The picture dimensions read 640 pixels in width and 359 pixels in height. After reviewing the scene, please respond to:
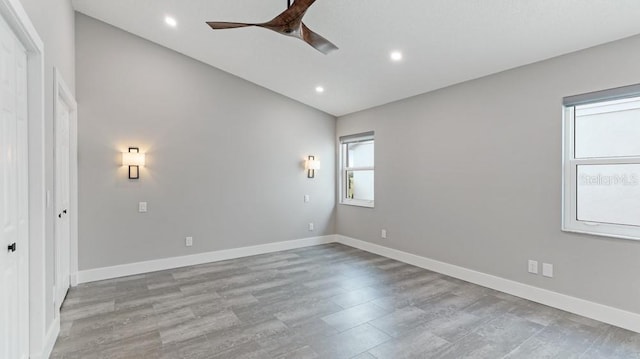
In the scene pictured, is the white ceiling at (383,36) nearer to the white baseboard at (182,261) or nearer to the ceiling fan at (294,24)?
the ceiling fan at (294,24)

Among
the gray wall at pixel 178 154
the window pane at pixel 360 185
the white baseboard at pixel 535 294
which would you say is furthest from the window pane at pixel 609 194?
the gray wall at pixel 178 154

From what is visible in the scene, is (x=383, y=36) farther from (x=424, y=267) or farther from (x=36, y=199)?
(x=36, y=199)

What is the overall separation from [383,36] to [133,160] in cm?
344

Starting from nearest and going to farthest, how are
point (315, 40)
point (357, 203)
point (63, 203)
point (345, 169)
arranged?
1. point (315, 40)
2. point (63, 203)
3. point (357, 203)
4. point (345, 169)

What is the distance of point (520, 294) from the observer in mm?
3365

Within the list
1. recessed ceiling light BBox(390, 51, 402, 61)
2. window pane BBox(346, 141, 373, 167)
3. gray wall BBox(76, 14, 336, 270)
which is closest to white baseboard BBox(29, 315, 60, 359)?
gray wall BBox(76, 14, 336, 270)

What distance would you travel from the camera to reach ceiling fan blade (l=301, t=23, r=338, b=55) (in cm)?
247

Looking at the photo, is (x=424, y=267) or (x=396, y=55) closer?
(x=396, y=55)

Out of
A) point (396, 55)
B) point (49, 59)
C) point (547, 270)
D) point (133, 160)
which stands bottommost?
point (547, 270)

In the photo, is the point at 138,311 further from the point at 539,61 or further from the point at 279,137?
the point at 539,61

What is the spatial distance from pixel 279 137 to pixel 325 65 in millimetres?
1686

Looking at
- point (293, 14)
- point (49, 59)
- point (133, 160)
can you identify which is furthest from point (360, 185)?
point (49, 59)

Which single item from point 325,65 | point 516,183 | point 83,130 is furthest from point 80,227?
point 516,183

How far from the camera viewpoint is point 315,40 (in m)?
2.59
